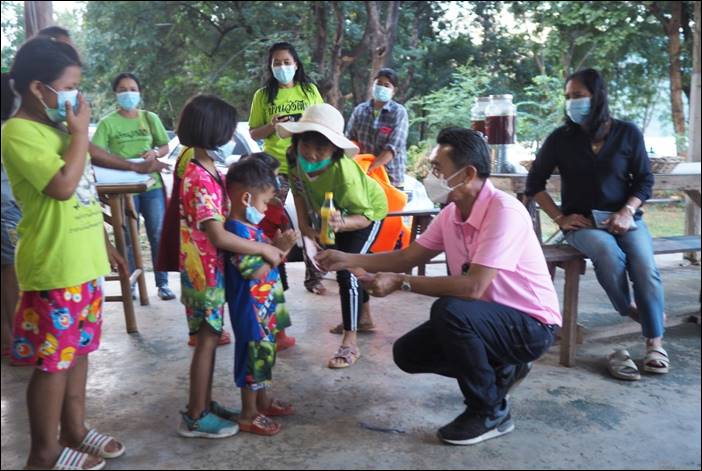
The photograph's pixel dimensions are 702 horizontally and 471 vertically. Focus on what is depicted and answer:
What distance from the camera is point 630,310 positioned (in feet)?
10.6

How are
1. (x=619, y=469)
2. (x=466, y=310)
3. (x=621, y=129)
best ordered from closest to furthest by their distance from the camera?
(x=619, y=469) → (x=466, y=310) → (x=621, y=129)

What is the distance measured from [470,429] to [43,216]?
5.15ft

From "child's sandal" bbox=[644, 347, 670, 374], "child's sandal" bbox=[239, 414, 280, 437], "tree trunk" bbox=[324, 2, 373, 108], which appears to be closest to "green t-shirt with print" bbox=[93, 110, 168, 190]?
"child's sandal" bbox=[239, 414, 280, 437]

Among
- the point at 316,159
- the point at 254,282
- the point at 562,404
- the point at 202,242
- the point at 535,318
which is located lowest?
the point at 562,404

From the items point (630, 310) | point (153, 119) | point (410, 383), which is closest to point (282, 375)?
point (410, 383)

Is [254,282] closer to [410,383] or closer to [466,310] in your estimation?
[466,310]

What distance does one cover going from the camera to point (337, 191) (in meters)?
2.97

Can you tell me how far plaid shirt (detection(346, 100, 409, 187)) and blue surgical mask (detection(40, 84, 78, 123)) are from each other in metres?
2.70

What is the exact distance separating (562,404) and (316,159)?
1.46 metres

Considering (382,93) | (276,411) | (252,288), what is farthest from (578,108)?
(276,411)

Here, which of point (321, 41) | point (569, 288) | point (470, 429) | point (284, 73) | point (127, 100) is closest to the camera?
point (470, 429)

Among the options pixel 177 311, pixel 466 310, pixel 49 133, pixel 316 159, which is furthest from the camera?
pixel 177 311

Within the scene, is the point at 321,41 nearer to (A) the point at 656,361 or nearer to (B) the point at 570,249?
(B) the point at 570,249

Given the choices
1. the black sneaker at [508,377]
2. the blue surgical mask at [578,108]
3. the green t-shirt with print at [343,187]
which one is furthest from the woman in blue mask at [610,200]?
the green t-shirt with print at [343,187]
